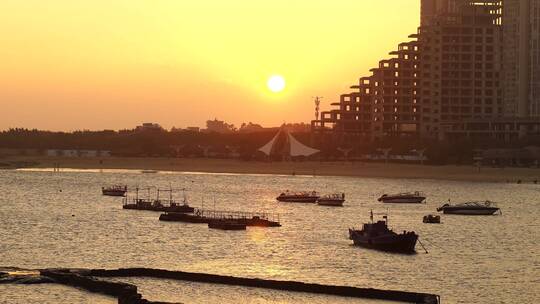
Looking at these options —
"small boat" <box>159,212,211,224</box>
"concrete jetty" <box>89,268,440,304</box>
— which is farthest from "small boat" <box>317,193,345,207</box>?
"concrete jetty" <box>89,268,440,304</box>

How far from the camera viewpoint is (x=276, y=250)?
81.2 meters

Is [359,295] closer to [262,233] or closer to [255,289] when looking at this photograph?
[255,289]

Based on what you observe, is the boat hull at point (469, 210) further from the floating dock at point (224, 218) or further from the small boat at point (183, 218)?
the small boat at point (183, 218)

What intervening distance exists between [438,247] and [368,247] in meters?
7.39

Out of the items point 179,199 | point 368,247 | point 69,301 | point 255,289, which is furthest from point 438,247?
point 179,199

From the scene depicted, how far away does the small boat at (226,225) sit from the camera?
98000 mm

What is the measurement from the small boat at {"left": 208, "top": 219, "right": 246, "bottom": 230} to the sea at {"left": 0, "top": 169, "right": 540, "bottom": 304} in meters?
1.00

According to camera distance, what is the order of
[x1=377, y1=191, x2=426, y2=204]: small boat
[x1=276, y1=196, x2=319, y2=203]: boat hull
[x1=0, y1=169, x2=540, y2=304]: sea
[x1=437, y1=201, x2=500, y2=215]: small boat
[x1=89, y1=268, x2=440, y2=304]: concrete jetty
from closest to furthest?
1. [x1=89, y1=268, x2=440, y2=304]: concrete jetty
2. [x1=0, y1=169, x2=540, y2=304]: sea
3. [x1=437, y1=201, x2=500, y2=215]: small boat
4. [x1=276, y1=196, x2=319, y2=203]: boat hull
5. [x1=377, y1=191, x2=426, y2=204]: small boat

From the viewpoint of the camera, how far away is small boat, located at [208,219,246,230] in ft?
322

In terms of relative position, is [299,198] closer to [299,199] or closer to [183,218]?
[299,199]

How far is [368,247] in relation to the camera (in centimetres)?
8319

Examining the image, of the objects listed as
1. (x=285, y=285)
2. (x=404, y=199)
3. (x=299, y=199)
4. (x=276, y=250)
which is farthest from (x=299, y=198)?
(x=285, y=285)

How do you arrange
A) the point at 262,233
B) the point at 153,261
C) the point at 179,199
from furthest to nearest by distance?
the point at 179,199 < the point at 262,233 < the point at 153,261

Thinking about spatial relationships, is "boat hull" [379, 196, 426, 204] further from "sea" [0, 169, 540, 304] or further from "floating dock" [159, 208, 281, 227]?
"floating dock" [159, 208, 281, 227]
